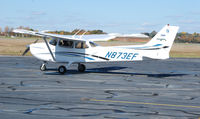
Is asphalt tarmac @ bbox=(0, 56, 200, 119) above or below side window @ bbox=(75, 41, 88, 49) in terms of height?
below

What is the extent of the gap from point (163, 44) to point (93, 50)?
4.18m

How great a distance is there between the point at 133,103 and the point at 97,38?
37.2 ft

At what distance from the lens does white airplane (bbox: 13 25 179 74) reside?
17.1 m

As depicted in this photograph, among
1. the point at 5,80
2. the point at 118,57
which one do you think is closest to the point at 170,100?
the point at 118,57

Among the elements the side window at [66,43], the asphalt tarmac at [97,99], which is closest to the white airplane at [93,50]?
the side window at [66,43]

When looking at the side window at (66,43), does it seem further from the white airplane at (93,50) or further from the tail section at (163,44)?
the tail section at (163,44)

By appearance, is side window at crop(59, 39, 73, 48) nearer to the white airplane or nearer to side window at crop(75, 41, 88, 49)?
the white airplane

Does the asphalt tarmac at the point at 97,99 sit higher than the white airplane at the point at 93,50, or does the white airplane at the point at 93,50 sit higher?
the white airplane at the point at 93,50

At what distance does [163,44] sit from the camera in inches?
676

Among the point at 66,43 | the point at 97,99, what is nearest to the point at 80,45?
the point at 66,43

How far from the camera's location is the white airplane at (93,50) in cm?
1714

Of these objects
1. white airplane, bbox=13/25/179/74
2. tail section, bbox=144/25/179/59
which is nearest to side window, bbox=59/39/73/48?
white airplane, bbox=13/25/179/74

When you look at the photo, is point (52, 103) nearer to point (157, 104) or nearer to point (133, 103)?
point (133, 103)

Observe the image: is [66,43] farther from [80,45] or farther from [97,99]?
[97,99]
